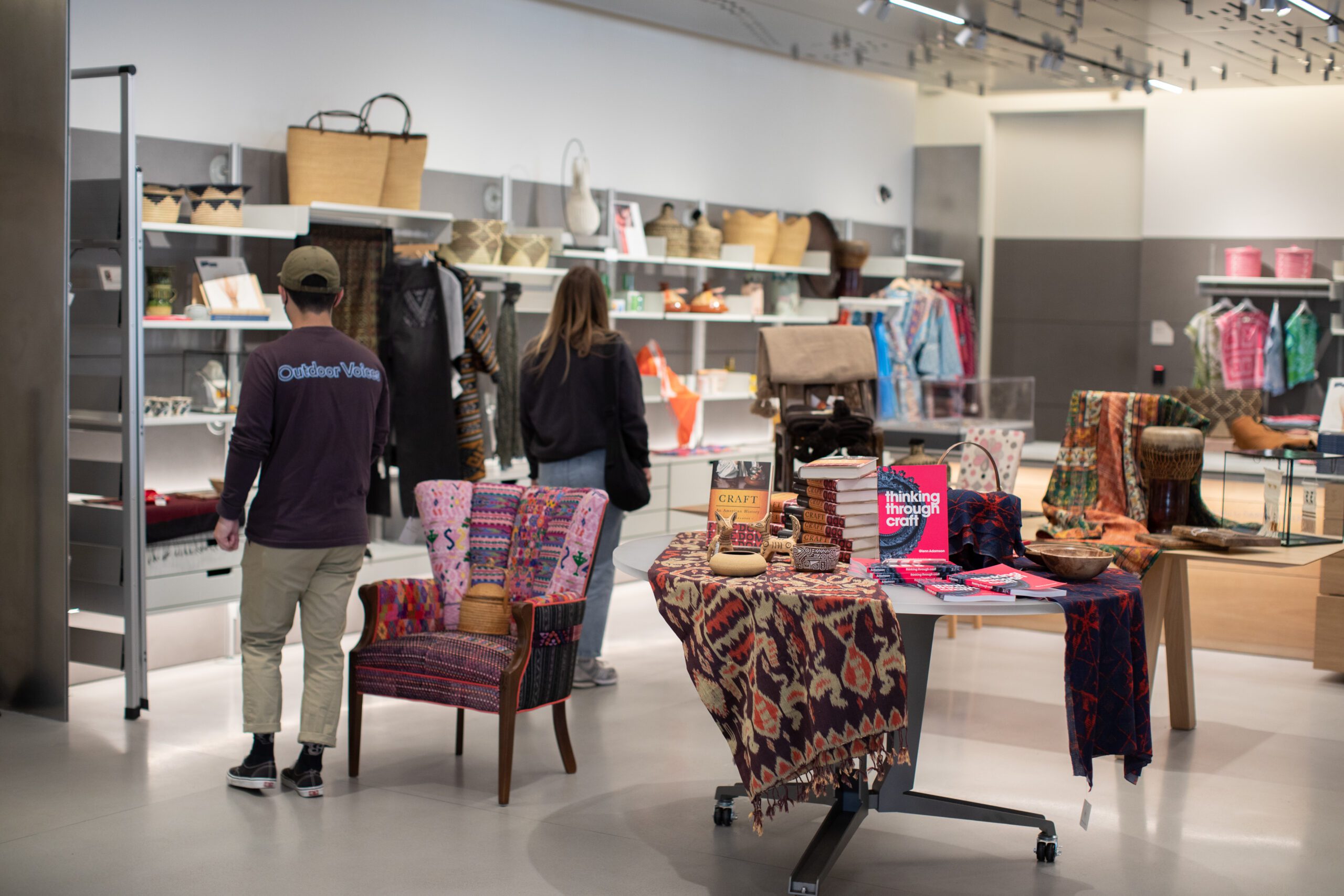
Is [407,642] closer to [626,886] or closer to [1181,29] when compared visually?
[626,886]

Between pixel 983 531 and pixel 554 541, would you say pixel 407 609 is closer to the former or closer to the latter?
pixel 554 541

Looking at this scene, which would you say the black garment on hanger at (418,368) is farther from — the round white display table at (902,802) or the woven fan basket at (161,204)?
the round white display table at (902,802)

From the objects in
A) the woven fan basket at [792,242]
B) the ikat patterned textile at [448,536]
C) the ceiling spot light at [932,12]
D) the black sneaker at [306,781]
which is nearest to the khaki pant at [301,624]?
the black sneaker at [306,781]

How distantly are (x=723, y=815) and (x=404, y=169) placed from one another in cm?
369

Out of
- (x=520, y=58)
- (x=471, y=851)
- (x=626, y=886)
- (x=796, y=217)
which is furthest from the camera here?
(x=796, y=217)

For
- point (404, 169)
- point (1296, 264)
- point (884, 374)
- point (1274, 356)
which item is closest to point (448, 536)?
point (404, 169)

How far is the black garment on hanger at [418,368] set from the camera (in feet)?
20.0

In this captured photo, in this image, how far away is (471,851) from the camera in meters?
3.61

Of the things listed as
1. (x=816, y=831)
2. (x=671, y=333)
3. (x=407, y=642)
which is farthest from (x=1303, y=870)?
(x=671, y=333)

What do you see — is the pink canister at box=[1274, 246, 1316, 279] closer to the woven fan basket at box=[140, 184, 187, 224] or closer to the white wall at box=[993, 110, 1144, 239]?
the white wall at box=[993, 110, 1144, 239]

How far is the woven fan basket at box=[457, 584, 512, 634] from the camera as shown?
4.29 meters

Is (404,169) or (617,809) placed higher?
(404,169)

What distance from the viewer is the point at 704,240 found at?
8.31m

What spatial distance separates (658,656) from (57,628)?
245cm
